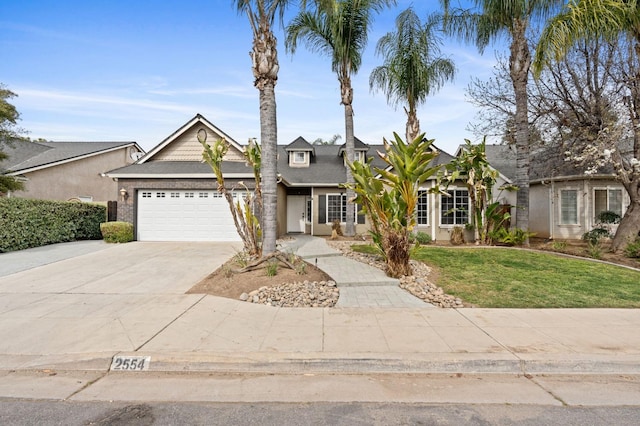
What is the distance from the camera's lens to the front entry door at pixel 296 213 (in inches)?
781

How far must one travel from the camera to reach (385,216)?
25.3ft

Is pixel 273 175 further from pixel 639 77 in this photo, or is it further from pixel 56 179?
Result: pixel 56 179

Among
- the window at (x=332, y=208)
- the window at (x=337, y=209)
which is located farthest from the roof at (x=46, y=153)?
the window at (x=337, y=209)

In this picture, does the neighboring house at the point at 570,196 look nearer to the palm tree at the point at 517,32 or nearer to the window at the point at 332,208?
the palm tree at the point at 517,32

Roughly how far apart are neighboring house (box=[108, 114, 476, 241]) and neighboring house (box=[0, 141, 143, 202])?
6746 millimetres

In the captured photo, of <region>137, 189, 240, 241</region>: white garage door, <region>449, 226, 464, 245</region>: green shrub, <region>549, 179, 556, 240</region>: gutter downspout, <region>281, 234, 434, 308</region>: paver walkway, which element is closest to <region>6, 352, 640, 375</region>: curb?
<region>281, 234, 434, 308</region>: paver walkway

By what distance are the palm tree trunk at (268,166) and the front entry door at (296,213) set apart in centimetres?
1166

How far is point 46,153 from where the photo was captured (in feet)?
70.3

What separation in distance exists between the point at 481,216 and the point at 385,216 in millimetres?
8159

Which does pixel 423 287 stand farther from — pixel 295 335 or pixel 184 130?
pixel 184 130

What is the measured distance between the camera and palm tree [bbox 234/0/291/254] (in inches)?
317

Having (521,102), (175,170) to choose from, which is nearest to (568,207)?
(521,102)

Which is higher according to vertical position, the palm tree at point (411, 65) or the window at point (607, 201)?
the palm tree at point (411, 65)

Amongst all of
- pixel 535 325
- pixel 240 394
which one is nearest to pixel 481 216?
pixel 535 325
